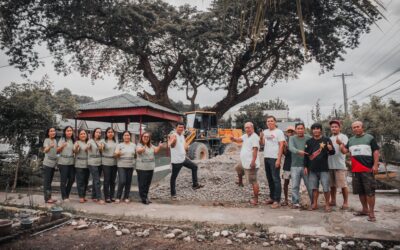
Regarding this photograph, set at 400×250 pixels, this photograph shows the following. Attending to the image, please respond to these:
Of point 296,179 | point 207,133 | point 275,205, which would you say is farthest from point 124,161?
point 207,133

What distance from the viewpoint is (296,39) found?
19922mm

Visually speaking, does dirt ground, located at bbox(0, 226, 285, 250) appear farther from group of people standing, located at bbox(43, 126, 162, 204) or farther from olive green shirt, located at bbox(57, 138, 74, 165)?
olive green shirt, located at bbox(57, 138, 74, 165)

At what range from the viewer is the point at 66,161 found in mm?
5902

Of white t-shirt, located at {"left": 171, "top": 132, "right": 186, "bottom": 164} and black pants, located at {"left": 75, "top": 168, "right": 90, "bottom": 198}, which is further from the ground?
white t-shirt, located at {"left": 171, "top": 132, "right": 186, "bottom": 164}

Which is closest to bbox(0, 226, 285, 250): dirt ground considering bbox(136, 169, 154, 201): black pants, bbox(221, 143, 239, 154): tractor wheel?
bbox(136, 169, 154, 201): black pants

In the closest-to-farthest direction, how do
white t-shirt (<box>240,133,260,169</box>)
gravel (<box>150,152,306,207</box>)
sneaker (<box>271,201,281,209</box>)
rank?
sneaker (<box>271,201,281,209</box>) < white t-shirt (<box>240,133,260,169</box>) < gravel (<box>150,152,306,207</box>)

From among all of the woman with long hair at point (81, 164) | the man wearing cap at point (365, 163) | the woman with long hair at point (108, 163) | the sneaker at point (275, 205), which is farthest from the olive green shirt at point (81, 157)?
the man wearing cap at point (365, 163)

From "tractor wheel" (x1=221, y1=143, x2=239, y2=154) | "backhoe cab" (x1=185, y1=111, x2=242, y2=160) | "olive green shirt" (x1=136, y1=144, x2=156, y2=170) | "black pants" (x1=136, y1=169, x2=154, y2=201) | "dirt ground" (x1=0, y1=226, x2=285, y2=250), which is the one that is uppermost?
"backhoe cab" (x1=185, y1=111, x2=242, y2=160)

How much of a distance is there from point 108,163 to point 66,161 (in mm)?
848

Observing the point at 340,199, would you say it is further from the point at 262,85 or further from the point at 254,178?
the point at 262,85

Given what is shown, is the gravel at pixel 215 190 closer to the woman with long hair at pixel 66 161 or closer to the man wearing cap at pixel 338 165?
the man wearing cap at pixel 338 165

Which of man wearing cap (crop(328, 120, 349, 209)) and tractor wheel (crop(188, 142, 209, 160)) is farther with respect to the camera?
tractor wheel (crop(188, 142, 209, 160))

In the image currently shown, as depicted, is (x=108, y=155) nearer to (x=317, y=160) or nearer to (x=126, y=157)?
(x=126, y=157)

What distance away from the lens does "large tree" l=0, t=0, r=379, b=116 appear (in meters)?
16.3
